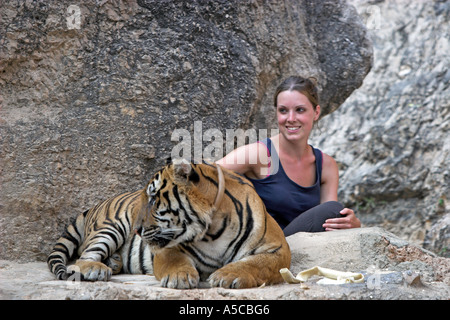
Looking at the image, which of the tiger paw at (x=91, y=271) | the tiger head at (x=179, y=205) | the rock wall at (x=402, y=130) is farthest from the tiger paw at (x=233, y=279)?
the rock wall at (x=402, y=130)

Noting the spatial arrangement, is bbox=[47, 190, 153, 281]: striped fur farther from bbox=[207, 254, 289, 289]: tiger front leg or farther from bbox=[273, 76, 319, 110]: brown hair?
bbox=[273, 76, 319, 110]: brown hair

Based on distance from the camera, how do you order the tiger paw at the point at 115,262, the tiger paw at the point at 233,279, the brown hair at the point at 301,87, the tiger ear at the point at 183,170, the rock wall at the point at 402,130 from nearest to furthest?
the tiger paw at the point at 233,279
the tiger ear at the point at 183,170
the tiger paw at the point at 115,262
the brown hair at the point at 301,87
the rock wall at the point at 402,130

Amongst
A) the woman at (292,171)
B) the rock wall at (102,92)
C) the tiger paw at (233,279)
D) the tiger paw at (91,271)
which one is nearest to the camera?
the tiger paw at (233,279)

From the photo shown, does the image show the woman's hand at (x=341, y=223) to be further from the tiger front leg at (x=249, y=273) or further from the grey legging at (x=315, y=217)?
the tiger front leg at (x=249, y=273)

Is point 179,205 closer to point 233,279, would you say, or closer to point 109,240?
point 233,279

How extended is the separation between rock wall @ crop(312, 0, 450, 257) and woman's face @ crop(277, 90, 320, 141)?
3279 mm

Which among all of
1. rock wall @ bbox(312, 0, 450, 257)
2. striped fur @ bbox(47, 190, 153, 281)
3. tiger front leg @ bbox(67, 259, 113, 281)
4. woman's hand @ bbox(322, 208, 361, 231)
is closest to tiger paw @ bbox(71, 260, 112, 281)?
tiger front leg @ bbox(67, 259, 113, 281)

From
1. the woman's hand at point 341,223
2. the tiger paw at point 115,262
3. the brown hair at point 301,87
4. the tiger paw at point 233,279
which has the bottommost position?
the tiger paw at point 115,262

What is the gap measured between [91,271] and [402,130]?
6.10m

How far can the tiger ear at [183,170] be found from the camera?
3027 millimetres

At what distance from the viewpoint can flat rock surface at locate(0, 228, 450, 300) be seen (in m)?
2.62

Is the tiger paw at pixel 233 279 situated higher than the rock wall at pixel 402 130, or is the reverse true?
the rock wall at pixel 402 130

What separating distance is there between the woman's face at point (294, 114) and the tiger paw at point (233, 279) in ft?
4.90
